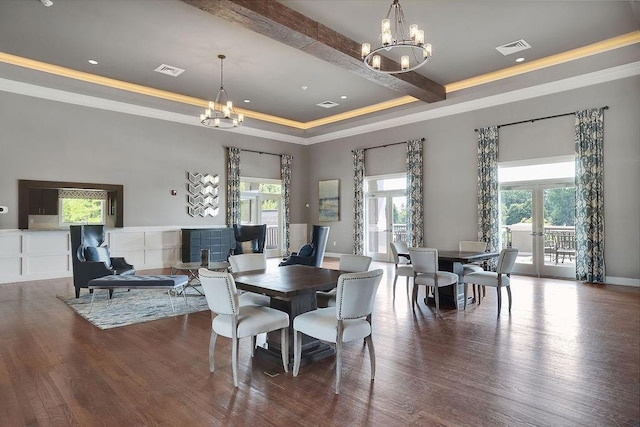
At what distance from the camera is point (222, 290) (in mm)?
2848

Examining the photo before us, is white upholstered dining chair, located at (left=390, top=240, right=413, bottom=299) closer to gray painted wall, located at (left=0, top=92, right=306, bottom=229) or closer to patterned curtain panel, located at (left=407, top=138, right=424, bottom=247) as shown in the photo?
patterned curtain panel, located at (left=407, top=138, right=424, bottom=247)

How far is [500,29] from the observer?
5.70m

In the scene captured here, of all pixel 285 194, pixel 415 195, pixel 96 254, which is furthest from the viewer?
pixel 285 194

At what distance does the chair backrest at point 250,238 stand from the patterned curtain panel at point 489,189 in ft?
15.9

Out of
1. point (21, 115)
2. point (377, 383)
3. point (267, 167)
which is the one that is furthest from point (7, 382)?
point (267, 167)

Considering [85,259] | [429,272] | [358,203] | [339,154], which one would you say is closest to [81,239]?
[85,259]

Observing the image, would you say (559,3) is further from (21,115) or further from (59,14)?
(21,115)

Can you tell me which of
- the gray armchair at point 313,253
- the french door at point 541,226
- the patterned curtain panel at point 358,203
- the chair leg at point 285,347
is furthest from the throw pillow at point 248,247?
the french door at point 541,226

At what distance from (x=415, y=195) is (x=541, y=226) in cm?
286

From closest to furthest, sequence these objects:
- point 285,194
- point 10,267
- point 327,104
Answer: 1. point 10,267
2. point 327,104
3. point 285,194

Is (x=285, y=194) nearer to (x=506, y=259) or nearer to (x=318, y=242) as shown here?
(x=318, y=242)

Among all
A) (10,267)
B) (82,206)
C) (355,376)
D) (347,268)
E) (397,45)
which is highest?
(397,45)

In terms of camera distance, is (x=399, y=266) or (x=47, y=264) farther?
(x=47, y=264)

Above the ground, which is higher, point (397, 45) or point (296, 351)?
point (397, 45)
